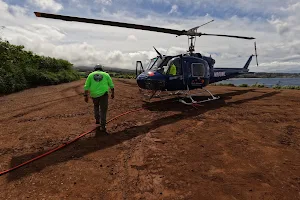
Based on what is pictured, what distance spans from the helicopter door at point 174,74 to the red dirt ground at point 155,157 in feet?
9.15

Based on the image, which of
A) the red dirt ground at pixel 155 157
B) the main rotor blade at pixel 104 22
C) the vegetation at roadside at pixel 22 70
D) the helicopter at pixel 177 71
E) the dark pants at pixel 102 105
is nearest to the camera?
the red dirt ground at pixel 155 157

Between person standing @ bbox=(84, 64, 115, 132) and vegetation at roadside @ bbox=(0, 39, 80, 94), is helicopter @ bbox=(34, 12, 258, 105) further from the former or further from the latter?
vegetation at roadside @ bbox=(0, 39, 80, 94)

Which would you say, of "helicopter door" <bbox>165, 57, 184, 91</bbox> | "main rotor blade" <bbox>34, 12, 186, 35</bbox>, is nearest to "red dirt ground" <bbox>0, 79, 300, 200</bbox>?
"helicopter door" <bbox>165, 57, 184, 91</bbox>

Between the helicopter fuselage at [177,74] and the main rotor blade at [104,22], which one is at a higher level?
the main rotor blade at [104,22]

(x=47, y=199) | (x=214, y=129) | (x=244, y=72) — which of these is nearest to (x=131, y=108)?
(x=214, y=129)

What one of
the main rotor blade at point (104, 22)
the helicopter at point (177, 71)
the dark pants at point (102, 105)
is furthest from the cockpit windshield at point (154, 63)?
the dark pants at point (102, 105)

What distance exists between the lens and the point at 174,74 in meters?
11.2

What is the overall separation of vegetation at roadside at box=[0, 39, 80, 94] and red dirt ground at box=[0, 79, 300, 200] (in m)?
7.80

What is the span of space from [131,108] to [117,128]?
10.2 ft

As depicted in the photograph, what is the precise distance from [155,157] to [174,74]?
6703 mm

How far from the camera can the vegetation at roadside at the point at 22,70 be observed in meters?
15.4

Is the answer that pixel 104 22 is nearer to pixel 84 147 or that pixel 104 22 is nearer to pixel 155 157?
pixel 84 147

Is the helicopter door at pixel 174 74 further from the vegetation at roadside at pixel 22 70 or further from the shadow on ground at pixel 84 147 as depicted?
the vegetation at roadside at pixel 22 70

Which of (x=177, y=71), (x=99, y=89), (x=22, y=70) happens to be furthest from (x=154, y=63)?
(x=22, y=70)
